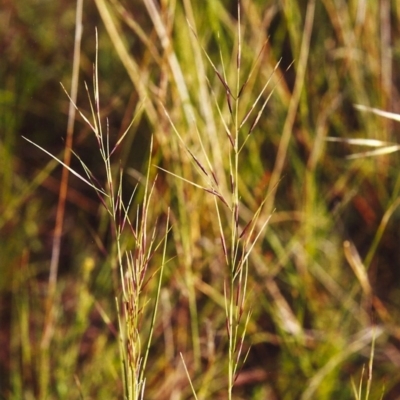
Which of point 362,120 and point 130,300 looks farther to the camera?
point 362,120

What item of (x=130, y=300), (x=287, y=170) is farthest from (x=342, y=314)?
(x=130, y=300)

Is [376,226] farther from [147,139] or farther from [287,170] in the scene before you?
[147,139]

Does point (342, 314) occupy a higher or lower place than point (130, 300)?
lower

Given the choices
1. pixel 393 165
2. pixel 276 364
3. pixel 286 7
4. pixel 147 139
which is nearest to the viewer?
pixel 286 7

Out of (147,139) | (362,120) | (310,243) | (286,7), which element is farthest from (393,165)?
(147,139)

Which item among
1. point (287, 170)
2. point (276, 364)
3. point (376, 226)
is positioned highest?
point (287, 170)

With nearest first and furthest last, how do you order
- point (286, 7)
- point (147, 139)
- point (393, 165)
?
point (286, 7), point (393, 165), point (147, 139)
